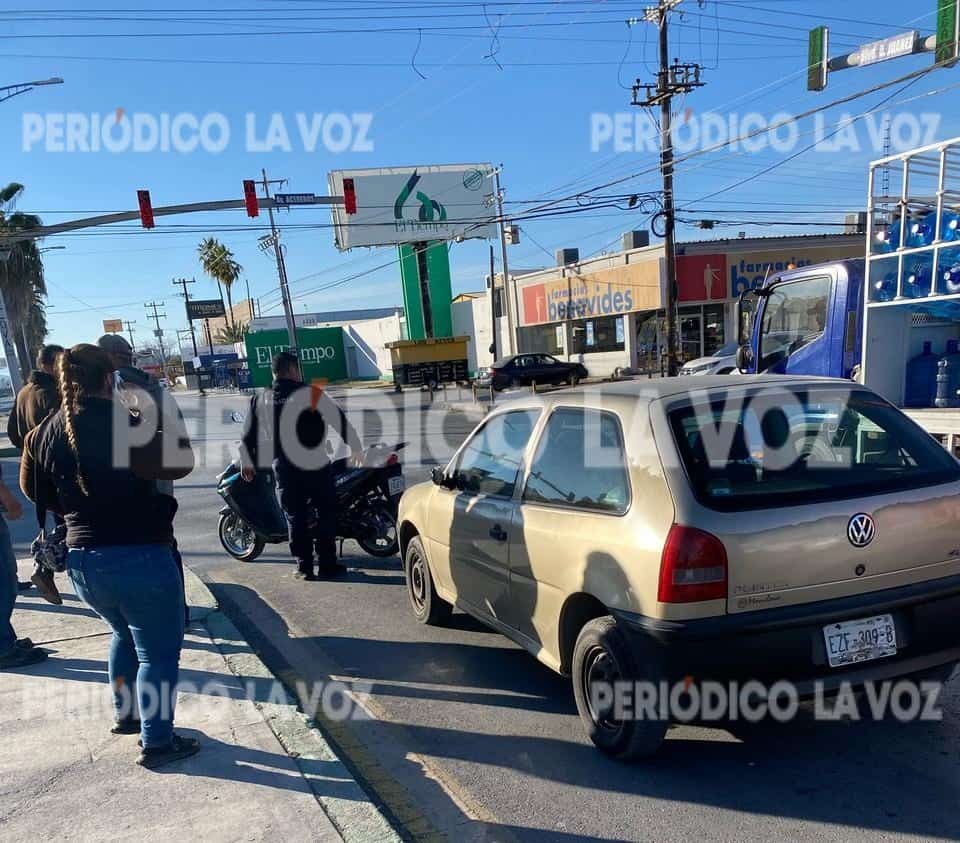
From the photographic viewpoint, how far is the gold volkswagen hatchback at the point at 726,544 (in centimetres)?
286

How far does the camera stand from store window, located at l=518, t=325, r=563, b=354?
37219mm

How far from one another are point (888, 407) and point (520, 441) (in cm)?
186

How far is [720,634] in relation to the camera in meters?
2.82

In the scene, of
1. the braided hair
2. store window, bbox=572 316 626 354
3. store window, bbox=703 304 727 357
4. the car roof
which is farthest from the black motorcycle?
store window, bbox=572 316 626 354

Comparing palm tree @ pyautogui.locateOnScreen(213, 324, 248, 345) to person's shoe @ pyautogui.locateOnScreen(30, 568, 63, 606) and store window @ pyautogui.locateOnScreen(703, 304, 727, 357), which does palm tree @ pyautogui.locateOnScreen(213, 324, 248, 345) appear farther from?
person's shoe @ pyautogui.locateOnScreen(30, 568, 63, 606)

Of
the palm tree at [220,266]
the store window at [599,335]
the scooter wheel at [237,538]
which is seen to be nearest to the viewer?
the scooter wheel at [237,538]

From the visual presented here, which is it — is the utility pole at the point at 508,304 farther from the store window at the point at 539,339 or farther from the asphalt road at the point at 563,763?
the asphalt road at the point at 563,763

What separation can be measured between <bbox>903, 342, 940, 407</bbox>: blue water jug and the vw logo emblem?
377cm

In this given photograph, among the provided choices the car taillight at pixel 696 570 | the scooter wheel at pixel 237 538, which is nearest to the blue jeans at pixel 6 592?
the scooter wheel at pixel 237 538

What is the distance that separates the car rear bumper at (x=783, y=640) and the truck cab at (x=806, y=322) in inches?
156

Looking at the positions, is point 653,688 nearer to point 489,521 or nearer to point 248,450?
point 489,521

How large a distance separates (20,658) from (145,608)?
2.10 m

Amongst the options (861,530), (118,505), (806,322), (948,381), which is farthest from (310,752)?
(806,322)

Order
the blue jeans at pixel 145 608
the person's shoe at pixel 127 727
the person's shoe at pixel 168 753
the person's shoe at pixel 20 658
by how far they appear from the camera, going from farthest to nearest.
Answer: the person's shoe at pixel 20 658 < the person's shoe at pixel 127 727 < the person's shoe at pixel 168 753 < the blue jeans at pixel 145 608
